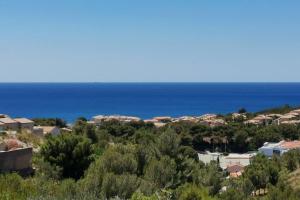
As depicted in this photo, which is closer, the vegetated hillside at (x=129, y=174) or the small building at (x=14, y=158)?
the vegetated hillside at (x=129, y=174)

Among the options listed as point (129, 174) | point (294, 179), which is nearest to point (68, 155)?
point (129, 174)

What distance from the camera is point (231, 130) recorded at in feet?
155

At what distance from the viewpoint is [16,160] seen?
13.7 m

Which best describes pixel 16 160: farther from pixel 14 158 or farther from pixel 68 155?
pixel 68 155

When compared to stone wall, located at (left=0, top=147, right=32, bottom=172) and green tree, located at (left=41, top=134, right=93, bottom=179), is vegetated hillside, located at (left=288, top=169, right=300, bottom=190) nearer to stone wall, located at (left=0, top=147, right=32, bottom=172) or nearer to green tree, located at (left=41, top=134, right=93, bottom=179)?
green tree, located at (left=41, top=134, right=93, bottom=179)

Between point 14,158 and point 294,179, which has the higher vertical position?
point 14,158

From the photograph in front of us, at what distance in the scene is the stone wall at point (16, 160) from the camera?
520 inches

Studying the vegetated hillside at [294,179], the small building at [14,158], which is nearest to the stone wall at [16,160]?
the small building at [14,158]

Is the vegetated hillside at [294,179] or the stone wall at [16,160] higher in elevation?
the stone wall at [16,160]

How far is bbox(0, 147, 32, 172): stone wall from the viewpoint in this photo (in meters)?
13.2

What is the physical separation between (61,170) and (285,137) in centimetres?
3851

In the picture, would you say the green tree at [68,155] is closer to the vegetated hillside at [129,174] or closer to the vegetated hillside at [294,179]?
the vegetated hillside at [129,174]

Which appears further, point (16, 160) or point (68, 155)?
point (68, 155)

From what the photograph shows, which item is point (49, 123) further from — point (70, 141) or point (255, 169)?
point (70, 141)
